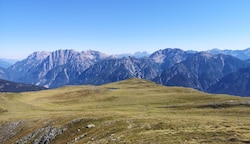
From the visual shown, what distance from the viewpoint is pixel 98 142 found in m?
46.7

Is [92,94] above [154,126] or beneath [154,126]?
beneath

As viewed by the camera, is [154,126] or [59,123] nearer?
[154,126]

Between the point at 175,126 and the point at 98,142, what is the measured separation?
14.4 m

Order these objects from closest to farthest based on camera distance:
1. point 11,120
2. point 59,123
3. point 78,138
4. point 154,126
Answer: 1. point 154,126
2. point 78,138
3. point 59,123
4. point 11,120

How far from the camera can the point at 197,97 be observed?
114m

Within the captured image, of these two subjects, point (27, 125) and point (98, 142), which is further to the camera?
point (27, 125)

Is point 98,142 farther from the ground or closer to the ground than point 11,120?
farther from the ground

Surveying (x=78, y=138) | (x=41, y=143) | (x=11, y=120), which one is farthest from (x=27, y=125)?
(x=78, y=138)

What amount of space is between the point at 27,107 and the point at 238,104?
9204 centimetres

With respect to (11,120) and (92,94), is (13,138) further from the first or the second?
(92,94)

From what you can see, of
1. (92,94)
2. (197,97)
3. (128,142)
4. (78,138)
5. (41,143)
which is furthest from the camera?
(92,94)

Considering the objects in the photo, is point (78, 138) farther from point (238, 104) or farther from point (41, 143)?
point (238, 104)

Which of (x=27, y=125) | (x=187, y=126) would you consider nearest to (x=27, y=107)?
(x=27, y=125)

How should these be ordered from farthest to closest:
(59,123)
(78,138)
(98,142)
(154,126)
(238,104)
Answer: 1. (238,104)
2. (59,123)
3. (78,138)
4. (154,126)
5. (98,142)
